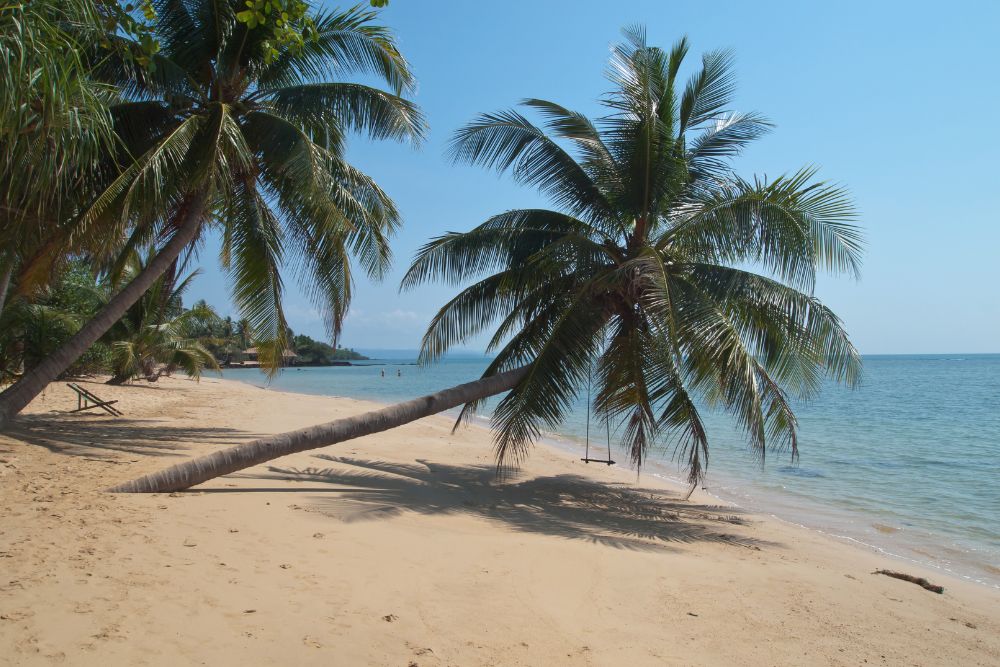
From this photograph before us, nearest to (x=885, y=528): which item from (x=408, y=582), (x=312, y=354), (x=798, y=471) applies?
(x=798, y=471)

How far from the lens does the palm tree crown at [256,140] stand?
8570 millimetres

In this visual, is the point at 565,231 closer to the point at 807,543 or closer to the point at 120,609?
the point at 807,543

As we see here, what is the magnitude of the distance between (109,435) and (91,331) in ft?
A: 8.77

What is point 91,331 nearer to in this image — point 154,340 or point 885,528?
point 885,528

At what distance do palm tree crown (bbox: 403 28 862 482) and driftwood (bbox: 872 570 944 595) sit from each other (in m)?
1.95

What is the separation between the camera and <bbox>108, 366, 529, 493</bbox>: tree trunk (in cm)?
652

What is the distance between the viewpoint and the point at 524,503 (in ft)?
28.3

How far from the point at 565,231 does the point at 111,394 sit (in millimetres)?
15453

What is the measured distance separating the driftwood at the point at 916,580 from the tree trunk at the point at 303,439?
4.79m

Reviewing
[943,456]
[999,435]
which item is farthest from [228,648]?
[999,435]

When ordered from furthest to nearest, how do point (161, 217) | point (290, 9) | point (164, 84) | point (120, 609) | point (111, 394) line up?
point (111, 394)
point (161, 217)
point (164, 84)
point (290, 9)
point (120, 609)

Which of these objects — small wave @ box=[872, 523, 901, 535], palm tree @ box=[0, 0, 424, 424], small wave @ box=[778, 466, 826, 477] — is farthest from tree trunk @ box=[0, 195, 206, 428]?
small wave @ box=[778, 466, 826, 477]

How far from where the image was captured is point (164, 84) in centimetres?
896

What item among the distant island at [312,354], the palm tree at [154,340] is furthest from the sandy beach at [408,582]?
the distant island at [312,354]
